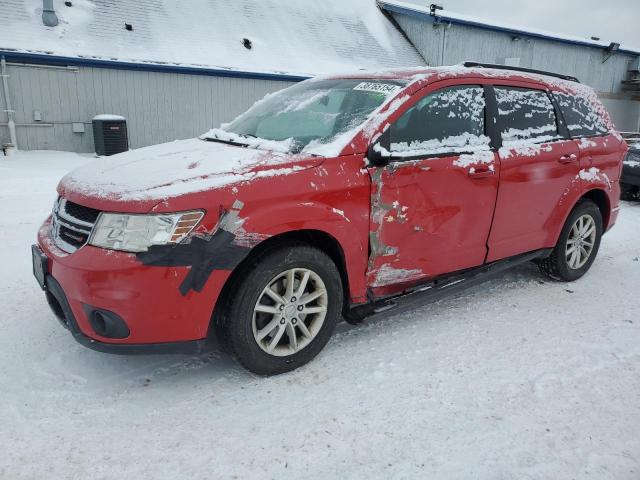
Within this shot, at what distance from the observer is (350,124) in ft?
10.5

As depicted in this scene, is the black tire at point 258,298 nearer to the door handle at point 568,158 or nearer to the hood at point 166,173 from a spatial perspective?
the hood at point 166,173

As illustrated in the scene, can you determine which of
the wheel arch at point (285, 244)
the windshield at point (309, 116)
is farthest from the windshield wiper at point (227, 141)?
the wheel arch at point (285, 244)

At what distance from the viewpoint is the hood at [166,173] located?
2.58 m

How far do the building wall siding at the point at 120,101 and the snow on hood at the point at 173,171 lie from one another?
11.9 meters

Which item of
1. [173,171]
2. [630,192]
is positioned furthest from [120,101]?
[173,171]

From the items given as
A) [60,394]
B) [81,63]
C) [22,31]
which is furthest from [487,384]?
[22,31]

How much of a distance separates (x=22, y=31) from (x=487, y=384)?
15.0 metres

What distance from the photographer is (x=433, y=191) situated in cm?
334

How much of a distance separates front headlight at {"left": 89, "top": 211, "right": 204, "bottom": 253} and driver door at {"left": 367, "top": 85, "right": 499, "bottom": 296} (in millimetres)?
1136

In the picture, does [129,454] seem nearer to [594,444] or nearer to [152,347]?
[152,347]

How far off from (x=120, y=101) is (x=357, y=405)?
14.1m

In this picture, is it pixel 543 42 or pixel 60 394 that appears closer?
pixel 60 394

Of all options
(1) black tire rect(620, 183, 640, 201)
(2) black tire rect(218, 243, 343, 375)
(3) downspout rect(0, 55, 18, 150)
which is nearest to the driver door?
(2) black tire rect(218, 243, 343, 375)

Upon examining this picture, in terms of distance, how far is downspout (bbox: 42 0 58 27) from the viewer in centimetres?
1386
